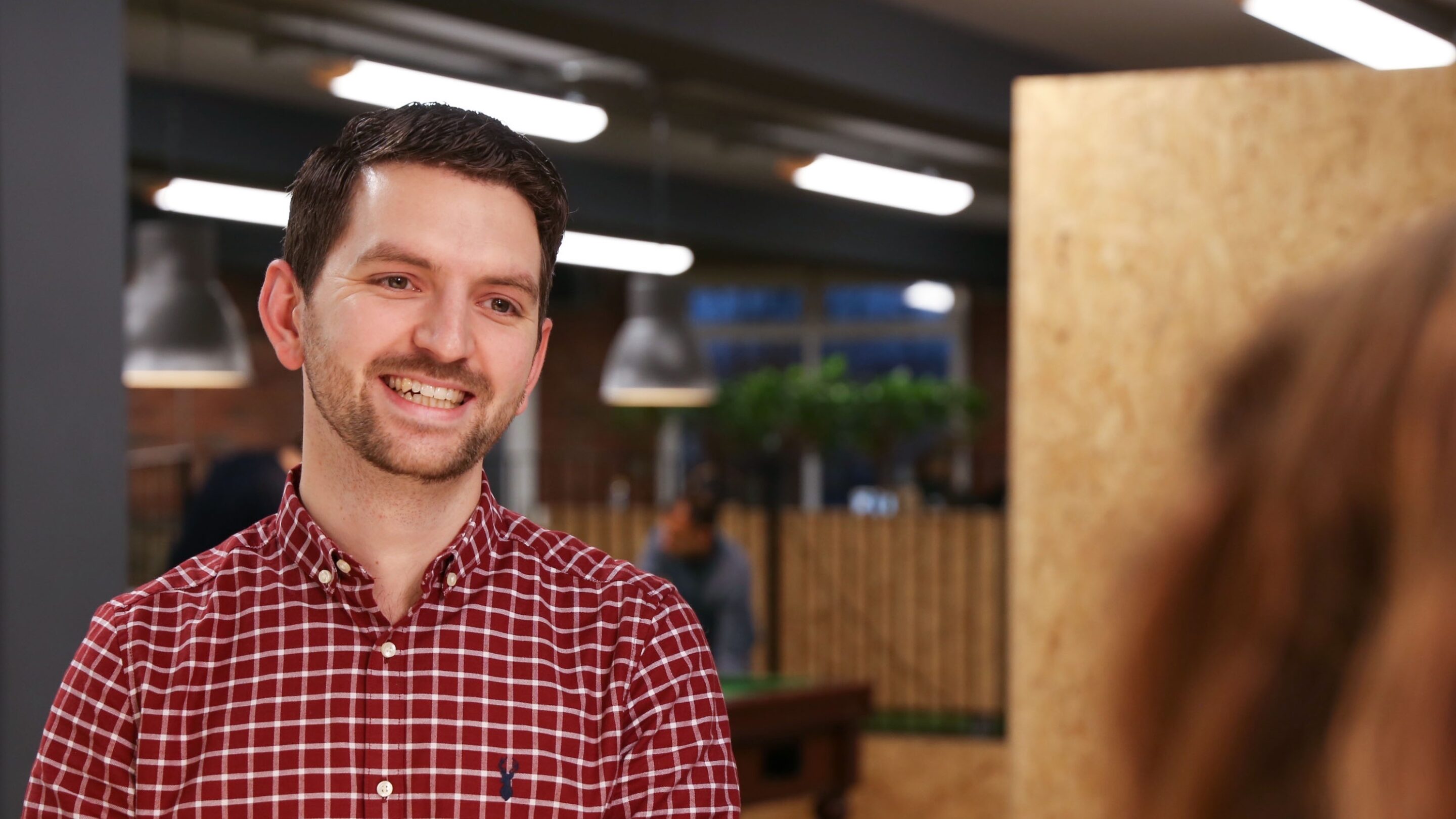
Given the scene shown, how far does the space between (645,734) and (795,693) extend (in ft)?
13.5

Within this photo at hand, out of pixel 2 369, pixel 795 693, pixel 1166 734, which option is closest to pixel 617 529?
pixel 795 693

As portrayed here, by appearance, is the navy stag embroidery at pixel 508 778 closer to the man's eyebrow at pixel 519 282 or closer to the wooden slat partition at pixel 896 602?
the man's eyebrow at pixel 519 282

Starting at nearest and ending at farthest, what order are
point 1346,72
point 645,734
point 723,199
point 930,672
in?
1. point 645,734
2. point 1346,72
3. point 930,672
4. point 723,199

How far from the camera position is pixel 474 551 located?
4.82 ft

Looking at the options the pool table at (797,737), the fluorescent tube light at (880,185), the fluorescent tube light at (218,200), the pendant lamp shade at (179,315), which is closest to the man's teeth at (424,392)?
the pool table at (797,737)

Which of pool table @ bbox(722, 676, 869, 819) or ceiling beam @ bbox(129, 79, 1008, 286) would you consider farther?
ceiling beam @ bbox(129, 79, 1008, 286)

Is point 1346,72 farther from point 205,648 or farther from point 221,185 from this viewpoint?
point 221,185

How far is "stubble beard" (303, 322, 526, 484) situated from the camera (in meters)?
1.42

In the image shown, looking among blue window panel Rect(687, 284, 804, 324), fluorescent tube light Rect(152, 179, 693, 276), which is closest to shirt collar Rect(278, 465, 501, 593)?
fluorescent tube light Rect(152, 179, 693, 276)

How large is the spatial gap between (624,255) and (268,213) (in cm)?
169

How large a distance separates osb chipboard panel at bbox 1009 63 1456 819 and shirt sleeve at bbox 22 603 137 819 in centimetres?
204

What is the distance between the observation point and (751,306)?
13062 mm

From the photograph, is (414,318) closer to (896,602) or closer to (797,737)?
(797,737)

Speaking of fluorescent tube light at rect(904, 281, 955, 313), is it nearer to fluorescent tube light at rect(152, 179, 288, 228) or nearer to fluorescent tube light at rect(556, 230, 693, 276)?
fluorescent tube light at rect(556, 230, 693, 276)
